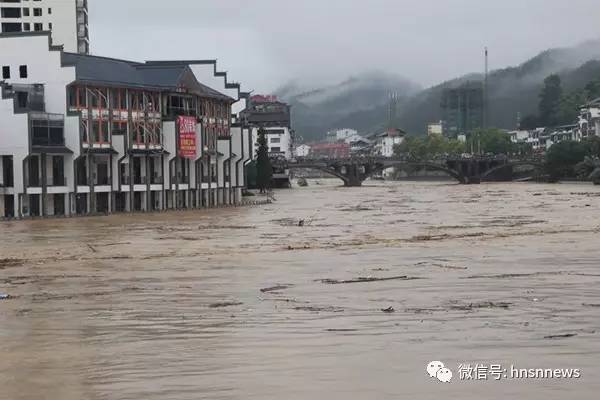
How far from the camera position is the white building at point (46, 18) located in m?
99.0

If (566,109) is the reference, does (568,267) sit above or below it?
below

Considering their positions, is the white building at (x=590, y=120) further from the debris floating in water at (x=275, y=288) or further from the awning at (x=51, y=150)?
the debris floating in water at (x=275, y=288)

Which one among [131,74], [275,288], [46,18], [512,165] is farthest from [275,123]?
[275,288]

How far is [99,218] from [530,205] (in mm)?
31589

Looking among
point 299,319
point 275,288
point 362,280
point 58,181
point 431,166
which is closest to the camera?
point 299,319

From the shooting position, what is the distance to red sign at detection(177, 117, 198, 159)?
7075 centimetres

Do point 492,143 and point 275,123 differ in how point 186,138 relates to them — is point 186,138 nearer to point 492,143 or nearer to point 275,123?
point 275,123

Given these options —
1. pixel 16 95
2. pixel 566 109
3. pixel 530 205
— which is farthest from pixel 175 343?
pixel 566 109

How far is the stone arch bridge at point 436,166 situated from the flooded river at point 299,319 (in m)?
103

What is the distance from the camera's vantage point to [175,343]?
13.3 metres

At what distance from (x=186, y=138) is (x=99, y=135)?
863cm

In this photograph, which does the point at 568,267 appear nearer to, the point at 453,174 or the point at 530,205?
the point at 530,205

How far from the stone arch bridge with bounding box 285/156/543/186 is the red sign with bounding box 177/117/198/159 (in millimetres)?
63147

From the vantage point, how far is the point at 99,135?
212ft
